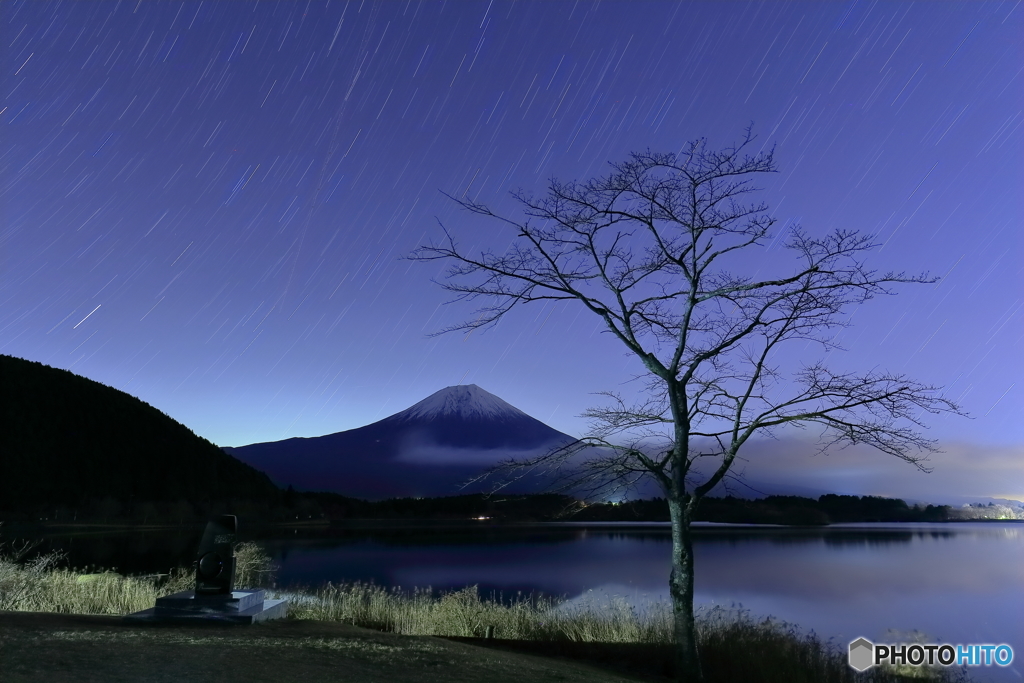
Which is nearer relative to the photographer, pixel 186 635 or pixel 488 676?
pixel 488 676

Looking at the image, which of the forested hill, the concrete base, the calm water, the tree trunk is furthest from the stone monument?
the forested hill

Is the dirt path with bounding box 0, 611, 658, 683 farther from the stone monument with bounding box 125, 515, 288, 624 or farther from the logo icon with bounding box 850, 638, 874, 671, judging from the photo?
the logo icon with bounding box 850, 638, 874, 671

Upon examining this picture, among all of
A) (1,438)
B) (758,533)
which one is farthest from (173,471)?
(758,533)

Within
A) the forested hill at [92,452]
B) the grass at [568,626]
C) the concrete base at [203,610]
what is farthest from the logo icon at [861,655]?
the forested hill at [92,452]

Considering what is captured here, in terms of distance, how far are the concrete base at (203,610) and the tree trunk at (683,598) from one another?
695cm

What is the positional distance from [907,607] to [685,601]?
3089 centimetres

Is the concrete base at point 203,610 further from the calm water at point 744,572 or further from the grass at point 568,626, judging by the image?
Result: the calm water at point 744,572

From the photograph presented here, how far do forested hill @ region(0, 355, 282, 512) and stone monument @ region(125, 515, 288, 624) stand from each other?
239ft

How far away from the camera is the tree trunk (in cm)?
1054

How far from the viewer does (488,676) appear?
841cm

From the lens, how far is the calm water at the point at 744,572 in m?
30.0

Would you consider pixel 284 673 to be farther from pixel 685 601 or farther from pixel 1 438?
pixel 1 438

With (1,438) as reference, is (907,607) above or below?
below

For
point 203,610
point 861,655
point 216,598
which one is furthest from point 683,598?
point 861,655
